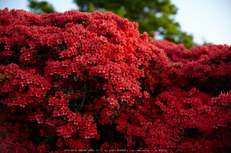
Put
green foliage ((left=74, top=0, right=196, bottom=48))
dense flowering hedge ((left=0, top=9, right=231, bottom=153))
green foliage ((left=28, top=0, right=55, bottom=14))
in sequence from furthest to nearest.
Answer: green foliage ((left=28, top=0, right=55, bottom=14))
green foliage ((left=74, top=0, right=196, bottom=48))
dense flowering hedge ((left=0, top=9, right=231, bottom=153))

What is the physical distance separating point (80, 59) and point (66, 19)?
5.77ft

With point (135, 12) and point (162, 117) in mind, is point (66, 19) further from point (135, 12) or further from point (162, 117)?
point (135, 12)

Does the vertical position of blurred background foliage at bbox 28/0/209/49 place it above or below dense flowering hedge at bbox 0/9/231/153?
above

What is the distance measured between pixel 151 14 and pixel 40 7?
41.6 ft

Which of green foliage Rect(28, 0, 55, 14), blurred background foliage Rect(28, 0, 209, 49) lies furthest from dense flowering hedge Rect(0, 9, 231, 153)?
green foliage Rect(28, 0, 55, 14)

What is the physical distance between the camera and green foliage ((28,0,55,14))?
1877 cm

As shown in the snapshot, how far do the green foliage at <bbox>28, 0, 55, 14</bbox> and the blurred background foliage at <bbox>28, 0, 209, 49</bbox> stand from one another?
0.13 m

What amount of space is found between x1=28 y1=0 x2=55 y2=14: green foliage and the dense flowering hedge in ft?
50.6

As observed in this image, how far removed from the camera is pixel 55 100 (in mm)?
3350

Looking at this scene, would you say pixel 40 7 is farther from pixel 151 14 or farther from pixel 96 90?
pixel 96 90

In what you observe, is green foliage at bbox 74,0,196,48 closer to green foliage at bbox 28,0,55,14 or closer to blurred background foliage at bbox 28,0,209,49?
blurred background foliage at bbox 28,0,209,49

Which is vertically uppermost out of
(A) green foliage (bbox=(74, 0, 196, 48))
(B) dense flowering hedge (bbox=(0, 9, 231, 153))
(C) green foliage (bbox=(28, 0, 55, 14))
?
(C) green foliage (bbox=(28, 0, 55, 14))

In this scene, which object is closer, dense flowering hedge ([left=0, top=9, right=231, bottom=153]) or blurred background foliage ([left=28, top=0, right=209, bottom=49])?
dense flowering hedge ([left=0, top=9, right=231, bottom=153])

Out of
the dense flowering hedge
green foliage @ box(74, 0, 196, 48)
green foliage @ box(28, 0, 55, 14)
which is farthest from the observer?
green foliage @ box(28, 0, 55, 14)
